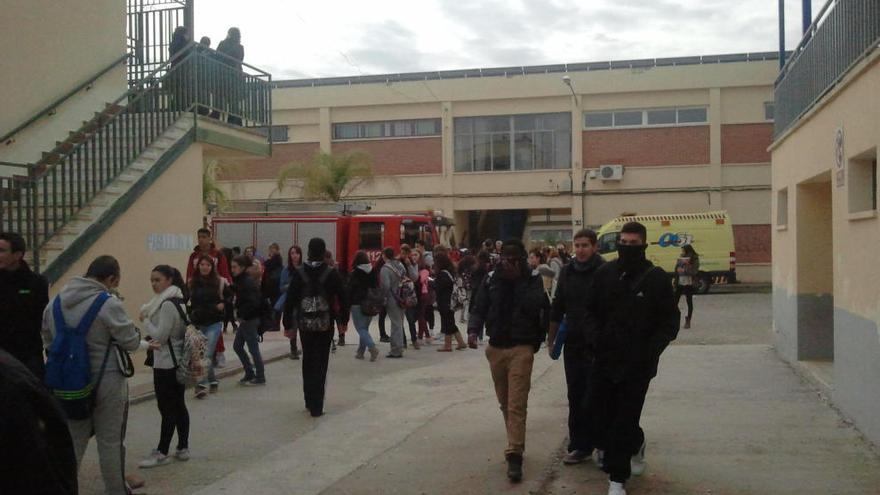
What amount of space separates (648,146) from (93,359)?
3494 cm

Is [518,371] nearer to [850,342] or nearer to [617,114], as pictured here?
[850,342]

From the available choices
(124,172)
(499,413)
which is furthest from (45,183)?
(499,413)

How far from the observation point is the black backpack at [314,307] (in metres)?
9.69

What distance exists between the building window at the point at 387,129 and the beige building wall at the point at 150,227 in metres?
27.5

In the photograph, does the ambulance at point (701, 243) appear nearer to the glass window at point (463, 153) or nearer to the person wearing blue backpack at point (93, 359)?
the glass window at point (463, 153)

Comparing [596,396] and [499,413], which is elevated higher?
[596,396]

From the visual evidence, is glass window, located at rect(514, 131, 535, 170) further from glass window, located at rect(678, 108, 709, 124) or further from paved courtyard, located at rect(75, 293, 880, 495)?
paved courtyard, located at rect(75, 293, 880, 495)

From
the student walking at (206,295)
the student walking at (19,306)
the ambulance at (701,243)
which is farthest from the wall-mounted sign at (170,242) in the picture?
the ambulance at (701,243)

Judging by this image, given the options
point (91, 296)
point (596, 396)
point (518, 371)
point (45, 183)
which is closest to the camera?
point (91, 296)

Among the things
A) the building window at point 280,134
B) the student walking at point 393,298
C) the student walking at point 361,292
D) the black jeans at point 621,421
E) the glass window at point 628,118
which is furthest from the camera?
the building window at point 280,134

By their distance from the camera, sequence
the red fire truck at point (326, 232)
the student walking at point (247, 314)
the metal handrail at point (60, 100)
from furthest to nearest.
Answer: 1. the red fire truck at point (326, 232)
2. the metal handrail at point (60, 100)
3. the student walking at point (247, 314)

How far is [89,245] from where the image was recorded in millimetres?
11180

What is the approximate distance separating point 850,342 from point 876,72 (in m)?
2.45

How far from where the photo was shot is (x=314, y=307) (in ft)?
31.9
